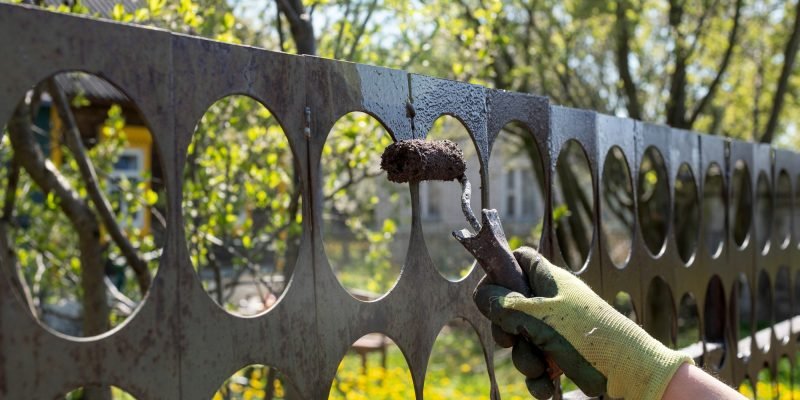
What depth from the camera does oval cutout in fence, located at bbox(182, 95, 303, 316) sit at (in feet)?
14.3

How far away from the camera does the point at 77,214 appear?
4.09m

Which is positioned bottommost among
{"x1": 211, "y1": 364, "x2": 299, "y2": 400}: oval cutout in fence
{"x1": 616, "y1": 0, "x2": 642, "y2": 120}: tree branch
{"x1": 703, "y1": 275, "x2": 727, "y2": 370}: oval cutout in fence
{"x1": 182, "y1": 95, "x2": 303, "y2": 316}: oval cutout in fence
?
{"x1": 211, "y1": 364, "x2": 299, "y2": 400}: oval cutout in fence

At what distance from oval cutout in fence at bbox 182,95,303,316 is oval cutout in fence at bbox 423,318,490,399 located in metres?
2.01

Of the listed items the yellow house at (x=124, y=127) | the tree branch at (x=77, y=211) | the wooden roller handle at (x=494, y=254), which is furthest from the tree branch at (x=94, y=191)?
the yellow house at (x=124, y=127)

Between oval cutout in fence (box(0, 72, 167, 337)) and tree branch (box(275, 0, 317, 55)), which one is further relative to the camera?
oval cutout in fence (box(0, 72, 167, 337))

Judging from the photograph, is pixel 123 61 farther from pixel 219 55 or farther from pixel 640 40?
pixel 640 40

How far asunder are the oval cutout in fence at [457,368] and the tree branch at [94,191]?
8.87 ft

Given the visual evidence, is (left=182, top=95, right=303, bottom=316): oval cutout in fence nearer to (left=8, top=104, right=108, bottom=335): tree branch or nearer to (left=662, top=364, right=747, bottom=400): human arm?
(left=8, top=104, right=108, bottom=335): tree branch

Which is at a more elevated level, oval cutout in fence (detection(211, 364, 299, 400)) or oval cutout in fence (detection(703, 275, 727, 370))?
oval cutout in fence (detection(703, 275, 727, 370))

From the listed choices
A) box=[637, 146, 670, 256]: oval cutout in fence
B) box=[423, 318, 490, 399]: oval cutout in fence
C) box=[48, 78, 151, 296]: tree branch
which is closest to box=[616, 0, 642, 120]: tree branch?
box=[637, 146, 670, 256]: oval cutout in fence

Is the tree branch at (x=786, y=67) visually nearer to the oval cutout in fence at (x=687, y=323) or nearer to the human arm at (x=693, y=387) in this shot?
the oval cutout in fence at (x=687, y=323)

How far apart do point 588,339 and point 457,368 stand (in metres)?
7.46

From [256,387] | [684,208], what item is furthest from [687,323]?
[256,387]

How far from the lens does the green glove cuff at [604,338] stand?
2041 millimetres
